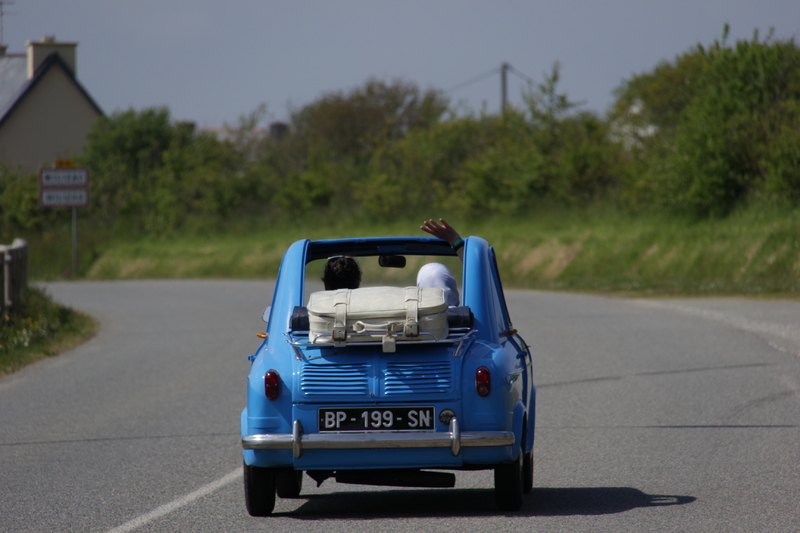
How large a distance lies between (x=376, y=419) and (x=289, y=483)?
1226 mm

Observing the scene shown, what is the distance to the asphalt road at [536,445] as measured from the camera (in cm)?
642

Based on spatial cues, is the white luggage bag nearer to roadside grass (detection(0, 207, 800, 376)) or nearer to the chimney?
roadside grass (detection(0, 207, 800, 376))

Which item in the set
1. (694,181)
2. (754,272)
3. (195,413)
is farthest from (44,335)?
(694,181)

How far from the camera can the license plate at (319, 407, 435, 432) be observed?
6031mm

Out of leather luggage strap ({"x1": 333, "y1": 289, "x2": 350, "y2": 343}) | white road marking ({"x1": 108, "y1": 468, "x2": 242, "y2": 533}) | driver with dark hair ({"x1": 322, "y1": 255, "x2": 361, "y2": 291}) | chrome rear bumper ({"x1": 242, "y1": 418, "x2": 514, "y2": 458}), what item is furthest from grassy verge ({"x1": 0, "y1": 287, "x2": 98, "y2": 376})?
leather luggage strap ({"x1": 333, "y1": 289, "x2": 350, "y2": 343})

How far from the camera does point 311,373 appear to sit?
6117 mm

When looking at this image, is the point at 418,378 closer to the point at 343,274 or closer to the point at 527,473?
the point at 343,274

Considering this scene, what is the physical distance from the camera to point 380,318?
19.7ft

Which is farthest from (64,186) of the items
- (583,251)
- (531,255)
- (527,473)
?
(527,473)

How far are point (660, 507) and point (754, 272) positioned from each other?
943 inches

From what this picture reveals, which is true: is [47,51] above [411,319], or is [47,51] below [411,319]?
above

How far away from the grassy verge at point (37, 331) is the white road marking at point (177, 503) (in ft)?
27.4

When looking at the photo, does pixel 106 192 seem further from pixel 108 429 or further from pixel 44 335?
pixel 108 429

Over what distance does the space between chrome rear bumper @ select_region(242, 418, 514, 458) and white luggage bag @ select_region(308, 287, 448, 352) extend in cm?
46
